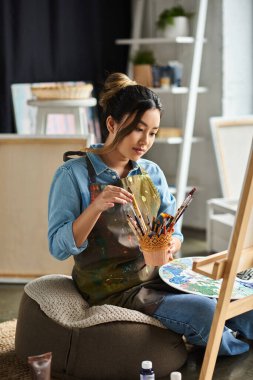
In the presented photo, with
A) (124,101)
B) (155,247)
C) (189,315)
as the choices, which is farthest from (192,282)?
(124,101)

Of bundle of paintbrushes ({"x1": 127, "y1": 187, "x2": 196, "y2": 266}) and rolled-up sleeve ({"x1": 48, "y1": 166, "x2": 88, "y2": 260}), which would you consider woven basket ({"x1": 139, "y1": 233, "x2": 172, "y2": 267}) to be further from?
rolled-up sleeve ({"x1": 48, "y1": 166, "x2": 88, "y2": 260})

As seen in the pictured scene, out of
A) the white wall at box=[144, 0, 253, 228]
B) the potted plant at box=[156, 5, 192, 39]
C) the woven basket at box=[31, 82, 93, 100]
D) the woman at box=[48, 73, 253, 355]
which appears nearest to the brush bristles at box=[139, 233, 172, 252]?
the woman at box=[48, 73, 253, 355]

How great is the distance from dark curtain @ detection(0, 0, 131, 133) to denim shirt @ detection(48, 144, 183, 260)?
5.68ft

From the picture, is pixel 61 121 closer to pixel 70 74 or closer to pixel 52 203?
pixel 70 74

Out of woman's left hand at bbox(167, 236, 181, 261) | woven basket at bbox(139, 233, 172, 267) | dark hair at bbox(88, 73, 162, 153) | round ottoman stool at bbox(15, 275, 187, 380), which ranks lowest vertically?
round ottoman stool at bbox(15, 275, 187, 380)

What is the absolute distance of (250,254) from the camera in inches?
95.9

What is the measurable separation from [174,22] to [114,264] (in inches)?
95.6

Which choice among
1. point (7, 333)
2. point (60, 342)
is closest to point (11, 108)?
point (7, 333)

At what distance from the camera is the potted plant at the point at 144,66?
4.93 meters

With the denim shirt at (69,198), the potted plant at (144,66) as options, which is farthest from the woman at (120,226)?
the potted plant at (144,66)

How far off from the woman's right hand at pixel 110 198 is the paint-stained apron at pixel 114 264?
0.76 ft

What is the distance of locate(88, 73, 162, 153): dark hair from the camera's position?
2.77m

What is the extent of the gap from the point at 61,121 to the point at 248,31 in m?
1.33

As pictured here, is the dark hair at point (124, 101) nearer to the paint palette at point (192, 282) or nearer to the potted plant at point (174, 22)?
the paint palette at point (192, 282)
